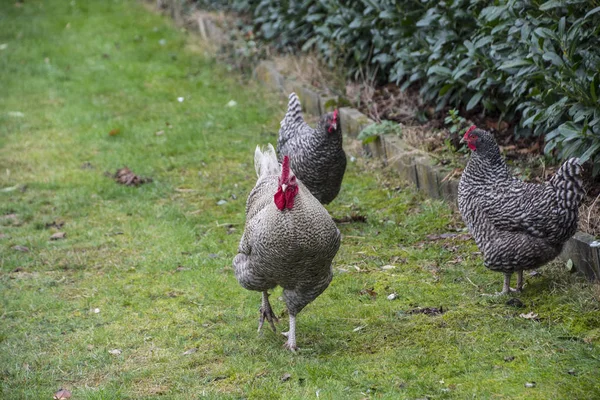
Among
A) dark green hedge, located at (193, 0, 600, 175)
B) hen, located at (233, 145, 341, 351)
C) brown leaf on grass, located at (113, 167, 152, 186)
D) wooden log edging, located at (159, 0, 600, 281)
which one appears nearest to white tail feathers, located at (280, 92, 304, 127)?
wooden log edging, located at (159, 0, 600, 281)

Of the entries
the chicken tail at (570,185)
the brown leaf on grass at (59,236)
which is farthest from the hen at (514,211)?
the brown leaf on grass at (59,236)

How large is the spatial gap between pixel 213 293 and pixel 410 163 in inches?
99.6

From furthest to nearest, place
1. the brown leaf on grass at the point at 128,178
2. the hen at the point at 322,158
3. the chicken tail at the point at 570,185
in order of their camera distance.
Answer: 1. the brown leaf on grass at the point at 128,178
2. the hen at the point at 322,158
3. the chicken tail at the point at 570,185

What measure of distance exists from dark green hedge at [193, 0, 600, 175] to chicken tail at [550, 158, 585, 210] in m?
0.59

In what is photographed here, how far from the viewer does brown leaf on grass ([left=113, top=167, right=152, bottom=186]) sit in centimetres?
825

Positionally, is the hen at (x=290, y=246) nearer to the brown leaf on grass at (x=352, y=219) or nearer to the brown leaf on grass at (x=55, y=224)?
the brown leaf on grass at (x=352, y=219)

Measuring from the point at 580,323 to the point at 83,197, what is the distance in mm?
5266

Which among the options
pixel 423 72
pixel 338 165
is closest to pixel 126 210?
pixel 338 165

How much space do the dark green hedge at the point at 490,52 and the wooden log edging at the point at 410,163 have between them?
58 centimetres

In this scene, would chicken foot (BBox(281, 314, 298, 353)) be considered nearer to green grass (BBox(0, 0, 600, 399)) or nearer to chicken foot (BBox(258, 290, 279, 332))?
green grass (BBox(0, 0, 600, 399))

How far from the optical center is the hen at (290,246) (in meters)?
4.39

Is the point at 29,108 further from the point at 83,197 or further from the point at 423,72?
the point at 423,72

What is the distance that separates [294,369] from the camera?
4531mm

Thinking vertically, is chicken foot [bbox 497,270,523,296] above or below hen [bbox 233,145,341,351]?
below
